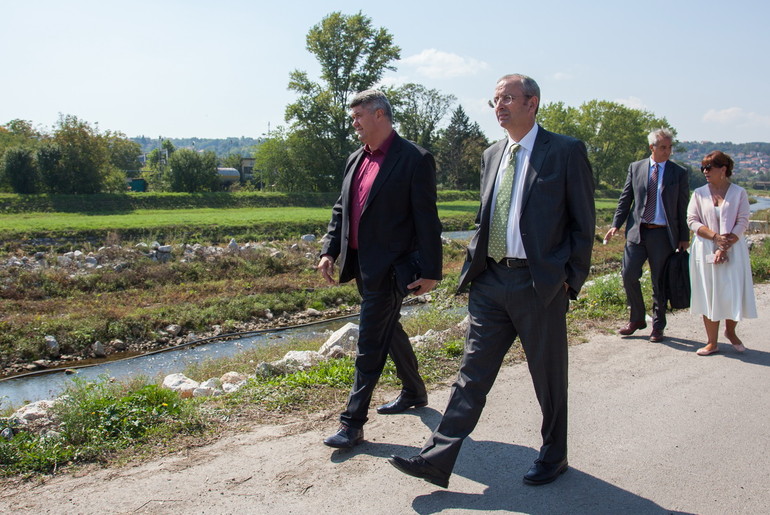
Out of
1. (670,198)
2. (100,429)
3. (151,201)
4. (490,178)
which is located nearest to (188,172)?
(151,201)

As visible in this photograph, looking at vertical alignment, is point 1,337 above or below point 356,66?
below

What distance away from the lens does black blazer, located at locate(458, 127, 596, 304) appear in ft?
11.8

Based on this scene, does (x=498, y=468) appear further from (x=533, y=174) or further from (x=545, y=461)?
(x=533, y=174)

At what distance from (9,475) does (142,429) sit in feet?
2.74

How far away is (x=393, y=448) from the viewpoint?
13.9ft

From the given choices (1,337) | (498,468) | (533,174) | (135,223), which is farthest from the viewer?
(135,223)

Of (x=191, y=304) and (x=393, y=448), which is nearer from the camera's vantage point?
(x=393, y=448)

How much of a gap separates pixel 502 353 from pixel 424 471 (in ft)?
2.64

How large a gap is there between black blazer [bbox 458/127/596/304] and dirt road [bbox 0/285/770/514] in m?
1.14

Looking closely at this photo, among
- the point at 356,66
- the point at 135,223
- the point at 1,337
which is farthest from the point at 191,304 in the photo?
the point at 356,66

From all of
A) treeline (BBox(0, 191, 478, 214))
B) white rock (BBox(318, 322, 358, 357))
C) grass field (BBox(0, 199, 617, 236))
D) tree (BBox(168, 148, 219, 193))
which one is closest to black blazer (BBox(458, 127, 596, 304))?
white rock (BBox(318, 322, 358, 357))

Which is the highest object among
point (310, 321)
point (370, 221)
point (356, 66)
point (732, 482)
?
point (356, 66)

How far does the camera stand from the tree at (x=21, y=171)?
3588cm

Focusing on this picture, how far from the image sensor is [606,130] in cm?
7706
